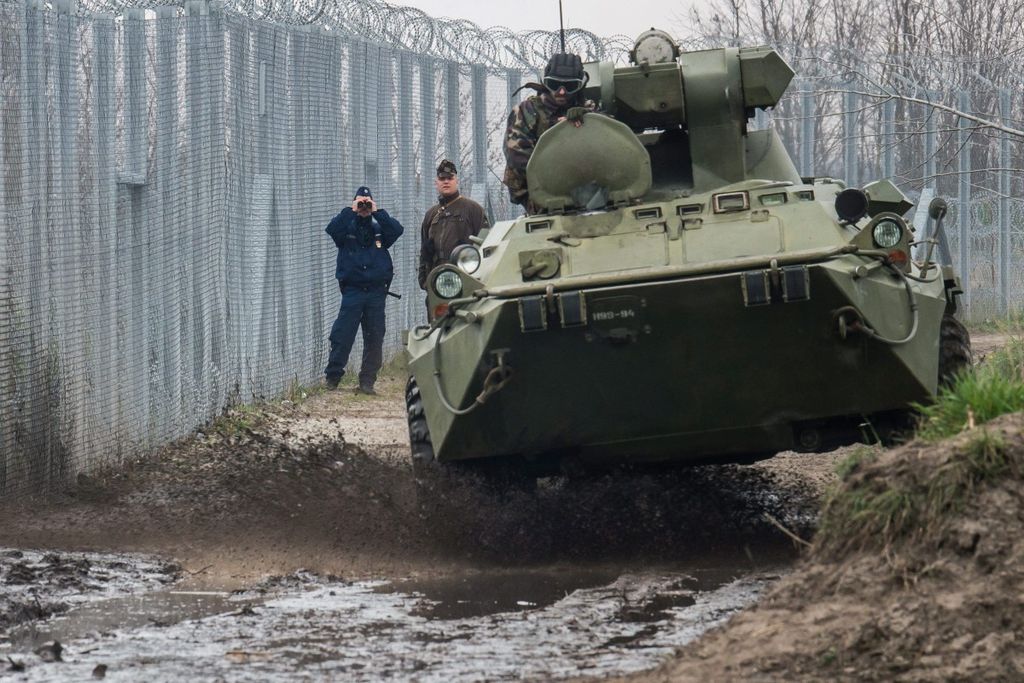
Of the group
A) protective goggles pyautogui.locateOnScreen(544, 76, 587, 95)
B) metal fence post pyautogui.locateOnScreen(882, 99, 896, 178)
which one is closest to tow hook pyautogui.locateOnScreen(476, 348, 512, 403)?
protective goggles pyautogui.locateOnScreen(544, 76, 587, 95)

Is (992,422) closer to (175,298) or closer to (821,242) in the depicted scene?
(821,242)

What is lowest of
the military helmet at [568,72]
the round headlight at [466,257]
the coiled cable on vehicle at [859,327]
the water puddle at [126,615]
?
the water puddle at [126,615]

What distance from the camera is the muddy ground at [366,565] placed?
531 centimetres

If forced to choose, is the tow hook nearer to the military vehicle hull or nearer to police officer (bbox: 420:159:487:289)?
the military vehicle hull

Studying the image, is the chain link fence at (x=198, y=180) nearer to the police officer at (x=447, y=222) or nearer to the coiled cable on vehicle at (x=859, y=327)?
the police officer at (x=447, y=222)

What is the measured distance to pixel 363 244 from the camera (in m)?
13.6

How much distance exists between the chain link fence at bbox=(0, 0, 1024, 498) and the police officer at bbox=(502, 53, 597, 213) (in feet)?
7.03

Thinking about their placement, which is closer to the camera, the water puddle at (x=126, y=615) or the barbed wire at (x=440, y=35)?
the water puddle at (x=126, y=615)

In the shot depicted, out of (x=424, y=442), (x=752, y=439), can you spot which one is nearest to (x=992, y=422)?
(x=752, y=439)

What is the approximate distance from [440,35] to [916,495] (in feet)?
35.2

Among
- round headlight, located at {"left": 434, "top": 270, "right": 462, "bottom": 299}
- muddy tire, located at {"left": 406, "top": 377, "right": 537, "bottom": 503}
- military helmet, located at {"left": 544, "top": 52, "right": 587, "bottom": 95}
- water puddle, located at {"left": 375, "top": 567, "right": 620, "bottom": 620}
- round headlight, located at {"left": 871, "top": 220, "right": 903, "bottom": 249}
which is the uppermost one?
military helmet, located at {"left": 544, "top": 52, "right": 587, "bottom": 95}

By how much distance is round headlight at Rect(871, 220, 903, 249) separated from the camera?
7121 millimetres

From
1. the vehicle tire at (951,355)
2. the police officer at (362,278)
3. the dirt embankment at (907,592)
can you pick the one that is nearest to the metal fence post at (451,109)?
the police officer at (362,278)

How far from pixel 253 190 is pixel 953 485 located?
8295 millimetres
